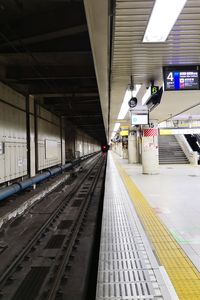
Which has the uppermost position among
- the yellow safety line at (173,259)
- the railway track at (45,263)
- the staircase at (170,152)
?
the staircase at (170,152)

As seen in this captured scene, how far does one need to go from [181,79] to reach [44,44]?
3.87 metres

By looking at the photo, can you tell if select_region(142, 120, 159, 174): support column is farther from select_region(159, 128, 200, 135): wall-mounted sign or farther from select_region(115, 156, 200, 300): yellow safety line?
select_region(115, 156, 200, 300): yellow safety line

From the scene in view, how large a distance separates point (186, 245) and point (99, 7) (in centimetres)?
339

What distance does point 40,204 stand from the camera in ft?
31.5

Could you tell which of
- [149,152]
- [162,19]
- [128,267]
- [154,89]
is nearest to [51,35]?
[154,89]

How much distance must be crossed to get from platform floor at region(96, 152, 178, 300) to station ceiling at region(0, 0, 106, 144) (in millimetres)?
4571

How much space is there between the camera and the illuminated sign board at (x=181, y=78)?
6.65 m

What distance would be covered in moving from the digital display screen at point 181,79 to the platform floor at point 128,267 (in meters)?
3.25

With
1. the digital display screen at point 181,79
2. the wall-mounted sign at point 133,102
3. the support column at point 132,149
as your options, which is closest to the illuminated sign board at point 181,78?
the digital display screen at point 181,79

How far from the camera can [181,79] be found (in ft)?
22.1

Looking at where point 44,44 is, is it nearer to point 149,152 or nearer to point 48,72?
point 48,72

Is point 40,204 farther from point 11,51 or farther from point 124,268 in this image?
point 124,268

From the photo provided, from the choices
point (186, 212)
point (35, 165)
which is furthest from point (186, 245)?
point (35, 165)

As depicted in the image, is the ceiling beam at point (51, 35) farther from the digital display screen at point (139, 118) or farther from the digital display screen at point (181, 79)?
the digital display screen at point (139, 118)
